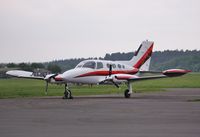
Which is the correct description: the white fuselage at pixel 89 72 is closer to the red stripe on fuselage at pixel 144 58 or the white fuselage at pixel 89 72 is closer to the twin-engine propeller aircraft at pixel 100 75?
the twin-engine propeller aircraft at pixel 100 75

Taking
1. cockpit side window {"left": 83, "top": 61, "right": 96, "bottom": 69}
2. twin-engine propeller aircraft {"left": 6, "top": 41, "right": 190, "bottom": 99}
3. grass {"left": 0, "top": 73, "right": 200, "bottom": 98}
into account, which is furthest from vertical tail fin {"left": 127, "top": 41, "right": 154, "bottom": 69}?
cockpit side window {"left": 83, "top": 61, "right": 96, "bottom": 69}

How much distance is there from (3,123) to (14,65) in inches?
4530

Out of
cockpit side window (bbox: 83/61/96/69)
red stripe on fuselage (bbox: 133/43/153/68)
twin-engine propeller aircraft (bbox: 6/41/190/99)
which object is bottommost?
twin-engine propeller aircraft (bbox: 6/41/190/99)

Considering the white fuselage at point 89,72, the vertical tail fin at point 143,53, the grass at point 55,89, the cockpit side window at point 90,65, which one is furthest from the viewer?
the grass at point 55,89

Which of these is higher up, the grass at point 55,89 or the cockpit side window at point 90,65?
the cockpit side window at point 90,65

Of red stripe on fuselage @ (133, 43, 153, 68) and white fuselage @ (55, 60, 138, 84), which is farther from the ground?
red stripe on fuselage @ (133, 43, 153, 68)

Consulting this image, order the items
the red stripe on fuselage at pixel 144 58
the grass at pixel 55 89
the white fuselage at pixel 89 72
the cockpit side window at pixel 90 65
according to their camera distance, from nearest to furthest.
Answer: the white fuselage at pixel 89 72 < the cockpit side window at pixel 90 65 < the red stripe on fuselage at pixel 144 58 < the grass at pixel 55 89

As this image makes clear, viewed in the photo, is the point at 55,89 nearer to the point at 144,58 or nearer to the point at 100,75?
the point at 144,58

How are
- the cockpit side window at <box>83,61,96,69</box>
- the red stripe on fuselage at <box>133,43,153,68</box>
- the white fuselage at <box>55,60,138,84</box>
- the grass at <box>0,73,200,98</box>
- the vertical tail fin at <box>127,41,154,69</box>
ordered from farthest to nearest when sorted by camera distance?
the grass at <box>0,73,200,98</box>
the vertical tail fin at <box>127,41,154,69</box>
the red stripe on fuselage at <box>133,43,153,68</box>
the cockpit side window at <box>83,61,96,69</box>
the white fuselage at <box>55,60,138,84</box>

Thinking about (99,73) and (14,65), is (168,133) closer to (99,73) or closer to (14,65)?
(99,73)

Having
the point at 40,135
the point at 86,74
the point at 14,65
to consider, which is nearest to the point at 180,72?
the point at 86,74

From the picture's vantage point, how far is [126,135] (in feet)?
44.3

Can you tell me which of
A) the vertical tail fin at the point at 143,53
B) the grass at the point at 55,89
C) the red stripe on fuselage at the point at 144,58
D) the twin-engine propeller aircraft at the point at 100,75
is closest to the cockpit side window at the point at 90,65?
the twin-engine propeller aircraft at the point at 100,75

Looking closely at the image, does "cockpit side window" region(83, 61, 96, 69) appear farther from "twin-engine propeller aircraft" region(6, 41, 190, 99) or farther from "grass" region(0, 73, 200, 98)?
"grass" region(0, 73, 200, 98)
